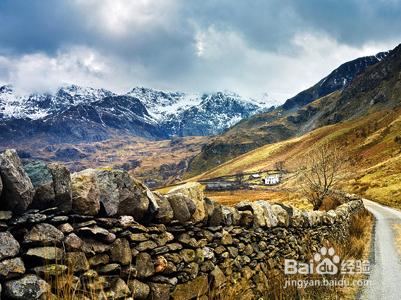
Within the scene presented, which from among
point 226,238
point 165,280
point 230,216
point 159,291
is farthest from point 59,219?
point 230,216

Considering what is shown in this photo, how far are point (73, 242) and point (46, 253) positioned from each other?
41 centimetres

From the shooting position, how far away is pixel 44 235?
4809mm

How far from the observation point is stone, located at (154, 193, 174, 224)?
6922mm

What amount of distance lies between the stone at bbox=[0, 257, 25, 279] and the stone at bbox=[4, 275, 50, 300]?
7 centimetres

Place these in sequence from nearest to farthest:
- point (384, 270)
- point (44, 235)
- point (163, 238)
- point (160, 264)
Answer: point (44, 235), point (160, 264), point (163, 238), point (384, 270)

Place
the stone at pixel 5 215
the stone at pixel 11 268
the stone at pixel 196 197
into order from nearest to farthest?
the stone at pixel 11 268 → the stone at pixel 5 215 → the stone at pixel 196 197

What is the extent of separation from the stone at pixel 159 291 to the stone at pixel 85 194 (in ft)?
5.45

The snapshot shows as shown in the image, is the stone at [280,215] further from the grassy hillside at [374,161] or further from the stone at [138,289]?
the grassy hillside at [374,161]

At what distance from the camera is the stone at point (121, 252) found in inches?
224

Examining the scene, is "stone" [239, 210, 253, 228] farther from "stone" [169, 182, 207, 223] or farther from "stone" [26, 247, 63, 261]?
"stone" [26, 247, 63, 261]

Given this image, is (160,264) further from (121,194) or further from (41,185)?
(41,185)

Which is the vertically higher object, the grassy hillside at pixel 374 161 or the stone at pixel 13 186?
the grassy hillside at pixel 374 161

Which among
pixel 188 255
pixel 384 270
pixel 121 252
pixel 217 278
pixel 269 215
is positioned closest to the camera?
pixel 121 252

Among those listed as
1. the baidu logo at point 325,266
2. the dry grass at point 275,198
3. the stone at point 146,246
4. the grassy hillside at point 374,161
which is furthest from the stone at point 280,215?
the grassy hillside at point 374,161
